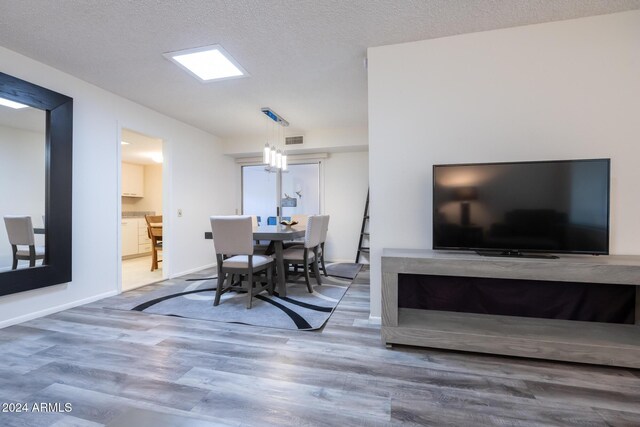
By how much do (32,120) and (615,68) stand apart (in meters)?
4.87

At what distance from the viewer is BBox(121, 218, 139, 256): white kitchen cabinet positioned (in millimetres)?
5844

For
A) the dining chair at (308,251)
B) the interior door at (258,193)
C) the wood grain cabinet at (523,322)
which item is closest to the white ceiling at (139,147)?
the interior door at (258,193)

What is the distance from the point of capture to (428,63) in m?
2.31

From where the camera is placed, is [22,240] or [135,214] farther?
[135,214]

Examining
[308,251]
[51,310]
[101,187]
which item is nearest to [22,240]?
[51,310]

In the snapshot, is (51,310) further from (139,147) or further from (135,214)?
(135,214)

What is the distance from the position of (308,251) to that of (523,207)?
2321 mm

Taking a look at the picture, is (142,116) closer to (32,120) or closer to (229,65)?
(32,120)

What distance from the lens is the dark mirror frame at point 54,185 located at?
2.46m

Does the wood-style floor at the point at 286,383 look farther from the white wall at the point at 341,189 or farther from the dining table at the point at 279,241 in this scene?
the white wall at the point at 341,189

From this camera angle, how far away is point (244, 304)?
9.60 feet

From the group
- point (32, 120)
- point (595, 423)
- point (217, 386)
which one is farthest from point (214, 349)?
point (32, 120)

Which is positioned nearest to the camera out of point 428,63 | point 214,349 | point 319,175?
point 214,349

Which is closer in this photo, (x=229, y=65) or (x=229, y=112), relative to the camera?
(x=229, y=65)
